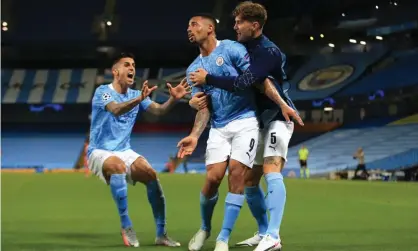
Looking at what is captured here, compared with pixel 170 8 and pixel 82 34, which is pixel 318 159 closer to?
pixel 170 8

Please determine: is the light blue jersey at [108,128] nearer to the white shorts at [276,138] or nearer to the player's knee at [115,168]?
the player's knee at [115,168]

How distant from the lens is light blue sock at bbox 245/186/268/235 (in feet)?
21.9

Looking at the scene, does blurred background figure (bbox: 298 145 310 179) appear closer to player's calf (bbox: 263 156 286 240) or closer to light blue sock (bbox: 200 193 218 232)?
light blue sock (bbox: 200 193 218 232)

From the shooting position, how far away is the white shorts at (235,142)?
6.01m

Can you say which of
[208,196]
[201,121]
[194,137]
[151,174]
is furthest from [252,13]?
[151,174]

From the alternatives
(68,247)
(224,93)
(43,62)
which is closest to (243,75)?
(224,93)

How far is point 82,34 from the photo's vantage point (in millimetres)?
44344

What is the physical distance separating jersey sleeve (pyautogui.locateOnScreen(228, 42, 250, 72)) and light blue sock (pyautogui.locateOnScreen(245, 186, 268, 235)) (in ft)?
4.42

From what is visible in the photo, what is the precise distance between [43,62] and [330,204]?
3990 centimetres

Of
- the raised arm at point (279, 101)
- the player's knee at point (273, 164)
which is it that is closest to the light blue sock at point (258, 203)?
the player's knee at point (273, 164)

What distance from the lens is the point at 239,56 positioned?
620 centimetres

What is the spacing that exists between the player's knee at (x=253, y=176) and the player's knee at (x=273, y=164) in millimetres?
383

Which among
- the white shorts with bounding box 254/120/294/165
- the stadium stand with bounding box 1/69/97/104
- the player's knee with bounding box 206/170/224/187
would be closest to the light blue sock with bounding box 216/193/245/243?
the player's knee with bounding box 206/170/224/187

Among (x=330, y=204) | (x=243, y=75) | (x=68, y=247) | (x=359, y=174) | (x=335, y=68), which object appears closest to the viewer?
(x=243, y=75)
